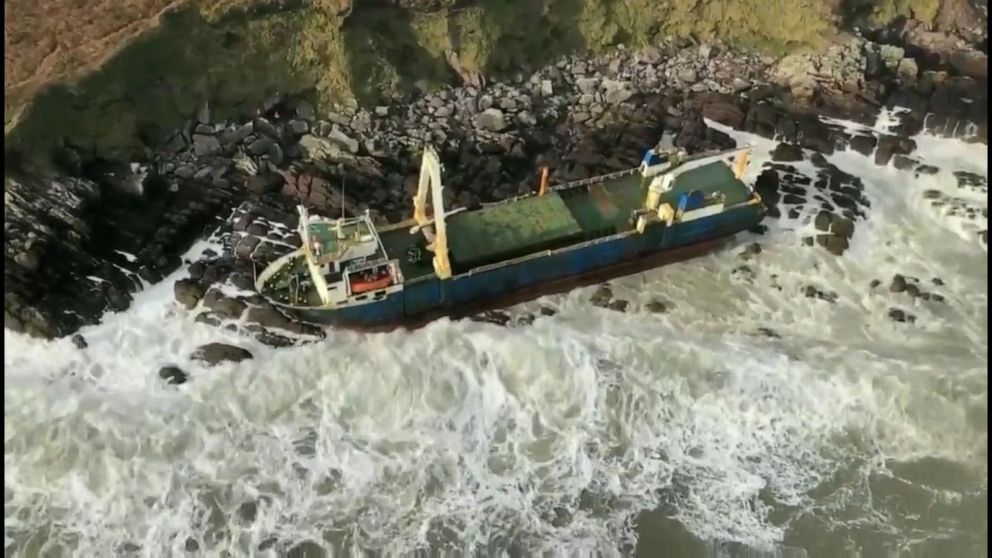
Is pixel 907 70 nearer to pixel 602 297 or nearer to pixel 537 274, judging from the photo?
pixel 602 297

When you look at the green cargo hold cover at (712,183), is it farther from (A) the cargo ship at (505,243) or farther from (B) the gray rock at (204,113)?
(B) the gray rock at (204,113)

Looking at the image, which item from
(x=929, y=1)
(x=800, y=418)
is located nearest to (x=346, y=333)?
(x=800, y=418)

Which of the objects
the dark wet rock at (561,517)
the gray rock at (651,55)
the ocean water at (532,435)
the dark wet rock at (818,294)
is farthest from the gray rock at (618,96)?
the dark wet rock at (561,517)

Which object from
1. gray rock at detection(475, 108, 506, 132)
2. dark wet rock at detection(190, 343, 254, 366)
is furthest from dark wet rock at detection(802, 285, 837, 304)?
dark wet rock at detection(190, 343, 254, 366)

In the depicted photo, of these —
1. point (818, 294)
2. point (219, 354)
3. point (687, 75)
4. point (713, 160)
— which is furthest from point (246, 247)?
point (687, 75)

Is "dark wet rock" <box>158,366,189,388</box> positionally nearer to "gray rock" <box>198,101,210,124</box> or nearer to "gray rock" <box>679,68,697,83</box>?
"gray rock" <box>198,101,210,124</box>
